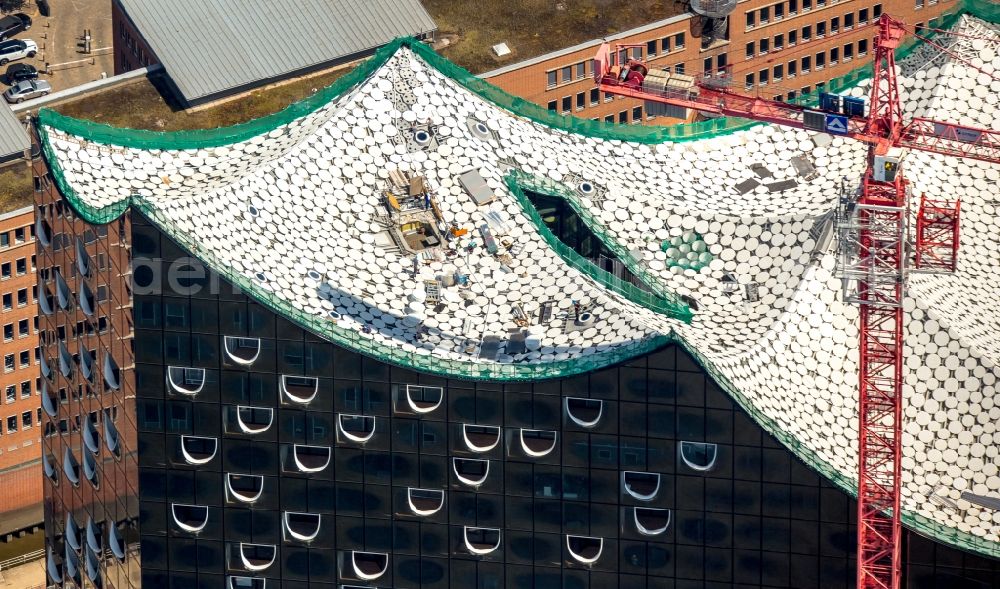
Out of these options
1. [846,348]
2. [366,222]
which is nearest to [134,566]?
[366,222]

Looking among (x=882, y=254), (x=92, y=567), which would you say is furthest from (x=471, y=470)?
(x=882, y=254)

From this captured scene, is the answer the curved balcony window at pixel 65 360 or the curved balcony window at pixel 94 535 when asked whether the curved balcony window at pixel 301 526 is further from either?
the curved balcony window at pixel 65 360

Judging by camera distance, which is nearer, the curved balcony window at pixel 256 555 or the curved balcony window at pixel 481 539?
the curved balcony window at pixel 481 539

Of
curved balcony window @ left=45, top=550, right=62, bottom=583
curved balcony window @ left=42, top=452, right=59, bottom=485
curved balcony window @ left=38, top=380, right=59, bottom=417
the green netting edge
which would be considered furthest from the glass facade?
curved balcony window @ left=45, top=550, right=62, bottom=583

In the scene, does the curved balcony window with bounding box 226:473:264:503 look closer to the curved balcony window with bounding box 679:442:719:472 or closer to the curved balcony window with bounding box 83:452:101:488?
the curved balcony window with bounding box 83:452:101:488

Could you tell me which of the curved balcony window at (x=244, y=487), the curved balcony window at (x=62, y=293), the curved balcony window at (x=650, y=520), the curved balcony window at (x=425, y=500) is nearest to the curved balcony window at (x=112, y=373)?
the curved balcony window at (x=62, y=293)

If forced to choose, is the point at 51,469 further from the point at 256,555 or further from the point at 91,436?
the point at 256,555
